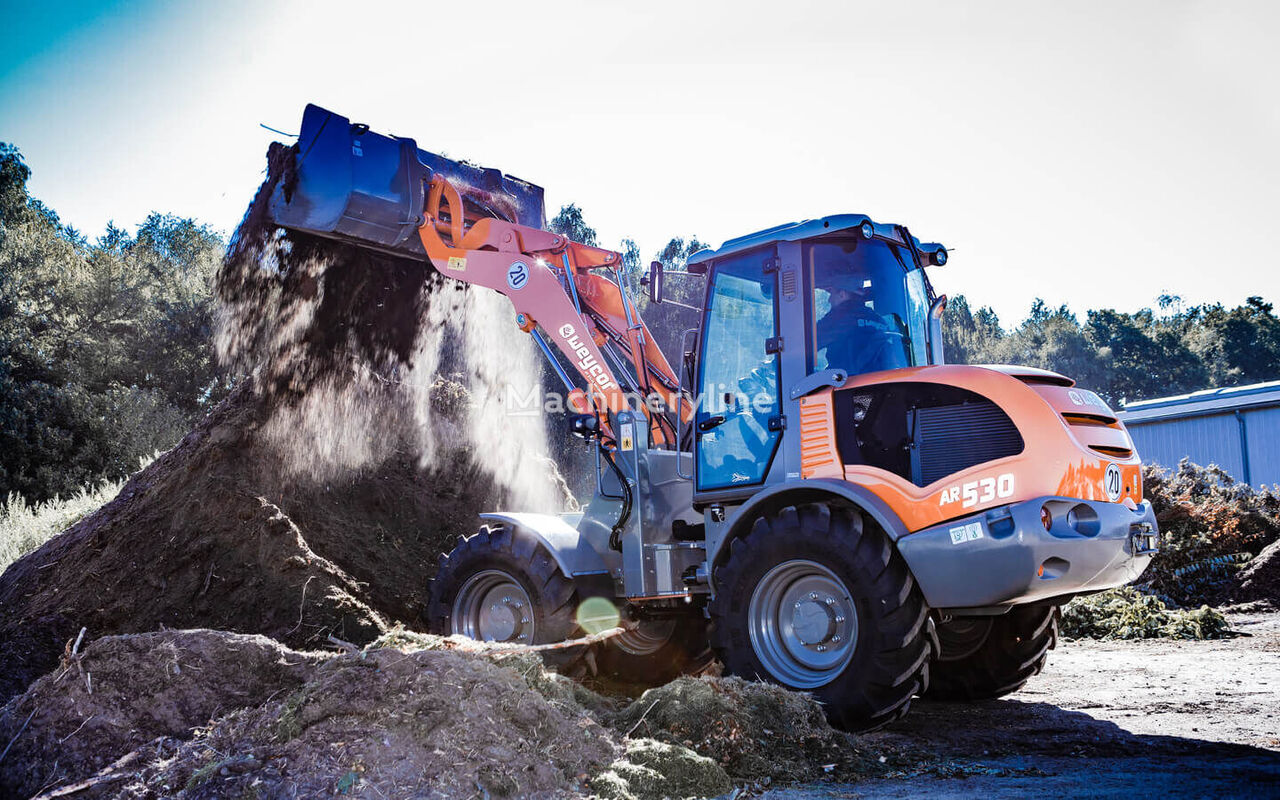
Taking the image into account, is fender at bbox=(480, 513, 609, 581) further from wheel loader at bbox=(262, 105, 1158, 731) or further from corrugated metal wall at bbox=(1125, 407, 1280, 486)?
corrugated metal wall at bbox=(1125, 407, 1280, 486)

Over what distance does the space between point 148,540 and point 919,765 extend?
20.6 feet

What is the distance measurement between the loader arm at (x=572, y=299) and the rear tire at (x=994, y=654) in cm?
239

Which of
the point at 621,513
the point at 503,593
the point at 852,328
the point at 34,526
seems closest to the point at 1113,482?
the point at 852,328

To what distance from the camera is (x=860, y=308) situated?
5891mm

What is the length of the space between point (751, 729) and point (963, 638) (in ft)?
Result: 7.03

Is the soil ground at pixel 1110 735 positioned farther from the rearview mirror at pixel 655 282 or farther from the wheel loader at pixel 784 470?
the rearview mirror at pixel 655 282

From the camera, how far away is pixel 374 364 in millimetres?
9078

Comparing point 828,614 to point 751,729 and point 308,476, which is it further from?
point 308,476

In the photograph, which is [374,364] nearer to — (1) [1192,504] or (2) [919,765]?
(2) [919,765]

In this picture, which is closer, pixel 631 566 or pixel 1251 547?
pixel 631 566

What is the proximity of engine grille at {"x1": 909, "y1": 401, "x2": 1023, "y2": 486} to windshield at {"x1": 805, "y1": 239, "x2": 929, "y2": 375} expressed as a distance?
25.7 inches

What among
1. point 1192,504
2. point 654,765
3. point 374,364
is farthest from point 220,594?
point 1192,504

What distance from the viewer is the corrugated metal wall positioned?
24.1m

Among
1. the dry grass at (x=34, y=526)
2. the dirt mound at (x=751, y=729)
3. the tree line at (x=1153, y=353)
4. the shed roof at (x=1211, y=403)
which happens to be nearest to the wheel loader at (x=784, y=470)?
the dirt mound at (x=751, y=729)
